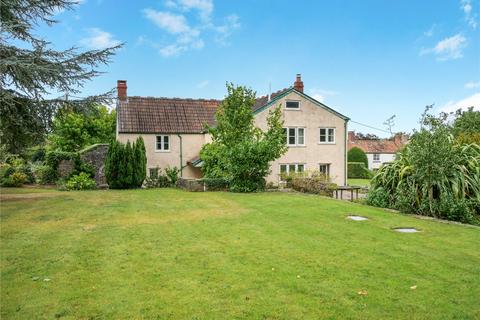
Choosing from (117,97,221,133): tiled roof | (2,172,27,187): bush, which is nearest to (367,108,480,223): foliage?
(117,97,221,133): tiled roof

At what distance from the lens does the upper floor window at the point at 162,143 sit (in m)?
28.5

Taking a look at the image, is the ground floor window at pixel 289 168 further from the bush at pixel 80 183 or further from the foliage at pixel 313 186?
the bush at pixel 80 183

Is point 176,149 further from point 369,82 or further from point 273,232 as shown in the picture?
point 273,232

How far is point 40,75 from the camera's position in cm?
1420

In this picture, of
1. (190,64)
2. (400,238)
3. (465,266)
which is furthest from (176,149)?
(465,266)

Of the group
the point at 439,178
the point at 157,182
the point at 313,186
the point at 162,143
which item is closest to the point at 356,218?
the point at 439,178

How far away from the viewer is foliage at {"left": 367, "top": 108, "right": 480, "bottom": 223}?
12.3 m

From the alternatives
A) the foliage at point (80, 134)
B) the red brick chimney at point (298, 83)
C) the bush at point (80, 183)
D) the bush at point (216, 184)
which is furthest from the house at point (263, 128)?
the foliage at point (80, 134)

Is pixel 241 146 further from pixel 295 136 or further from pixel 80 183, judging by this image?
pixel 80 183

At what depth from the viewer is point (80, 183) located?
22.8m

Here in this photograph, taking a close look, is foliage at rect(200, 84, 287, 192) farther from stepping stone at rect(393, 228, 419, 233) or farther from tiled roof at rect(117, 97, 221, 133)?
stepping stone at rect(393, 228, 419, 233)

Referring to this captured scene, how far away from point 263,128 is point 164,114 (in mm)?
8444

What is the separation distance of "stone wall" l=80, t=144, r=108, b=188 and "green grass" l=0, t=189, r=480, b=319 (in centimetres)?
1343

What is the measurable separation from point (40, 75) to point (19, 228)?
6.97 meters
